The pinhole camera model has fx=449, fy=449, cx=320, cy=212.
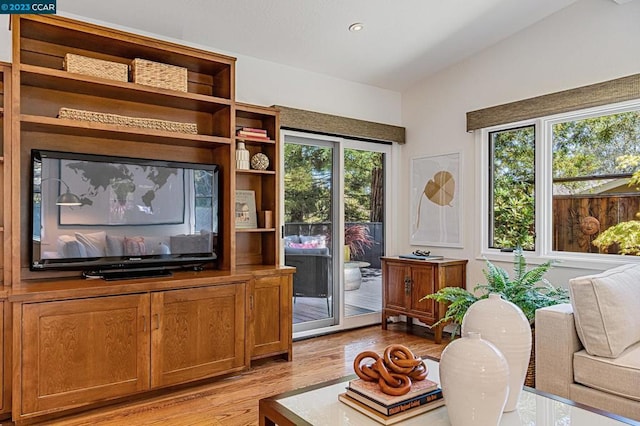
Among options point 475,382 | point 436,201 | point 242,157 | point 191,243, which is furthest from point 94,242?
point 436,201

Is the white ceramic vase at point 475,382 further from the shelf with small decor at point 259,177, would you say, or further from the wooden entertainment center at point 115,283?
the shelf with small decor at point 259,177

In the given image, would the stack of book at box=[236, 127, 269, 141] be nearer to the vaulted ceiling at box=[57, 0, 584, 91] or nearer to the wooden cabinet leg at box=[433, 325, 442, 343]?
the vaulted ceiling at box=[57, 0, 584, 91]

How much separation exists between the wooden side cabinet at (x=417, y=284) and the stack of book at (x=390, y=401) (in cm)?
251

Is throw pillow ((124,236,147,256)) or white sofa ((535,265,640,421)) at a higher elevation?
throw pillow ((124,236,147,256))

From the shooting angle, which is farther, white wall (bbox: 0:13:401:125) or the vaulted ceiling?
white wall (bbox: 0:13:401:125)

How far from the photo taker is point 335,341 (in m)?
4.18

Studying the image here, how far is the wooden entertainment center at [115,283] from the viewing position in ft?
8.17

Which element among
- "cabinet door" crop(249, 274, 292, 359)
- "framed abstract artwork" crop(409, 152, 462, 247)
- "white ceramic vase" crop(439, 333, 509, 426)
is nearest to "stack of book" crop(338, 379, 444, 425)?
"white ceramic vase" crop(439, 333, 509, 426)

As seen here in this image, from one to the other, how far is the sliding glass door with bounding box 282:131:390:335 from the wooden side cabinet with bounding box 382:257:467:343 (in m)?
0.29

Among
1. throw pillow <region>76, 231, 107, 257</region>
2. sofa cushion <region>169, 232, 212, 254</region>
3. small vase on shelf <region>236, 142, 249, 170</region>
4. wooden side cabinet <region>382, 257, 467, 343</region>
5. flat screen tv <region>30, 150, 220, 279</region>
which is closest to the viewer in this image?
flat screen tv <region>30, 150, 220, 279</region>

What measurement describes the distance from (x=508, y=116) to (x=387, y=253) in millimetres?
1870

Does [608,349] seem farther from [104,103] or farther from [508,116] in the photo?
[104,103]

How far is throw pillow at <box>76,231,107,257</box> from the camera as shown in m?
2.88

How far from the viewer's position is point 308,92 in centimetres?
424
